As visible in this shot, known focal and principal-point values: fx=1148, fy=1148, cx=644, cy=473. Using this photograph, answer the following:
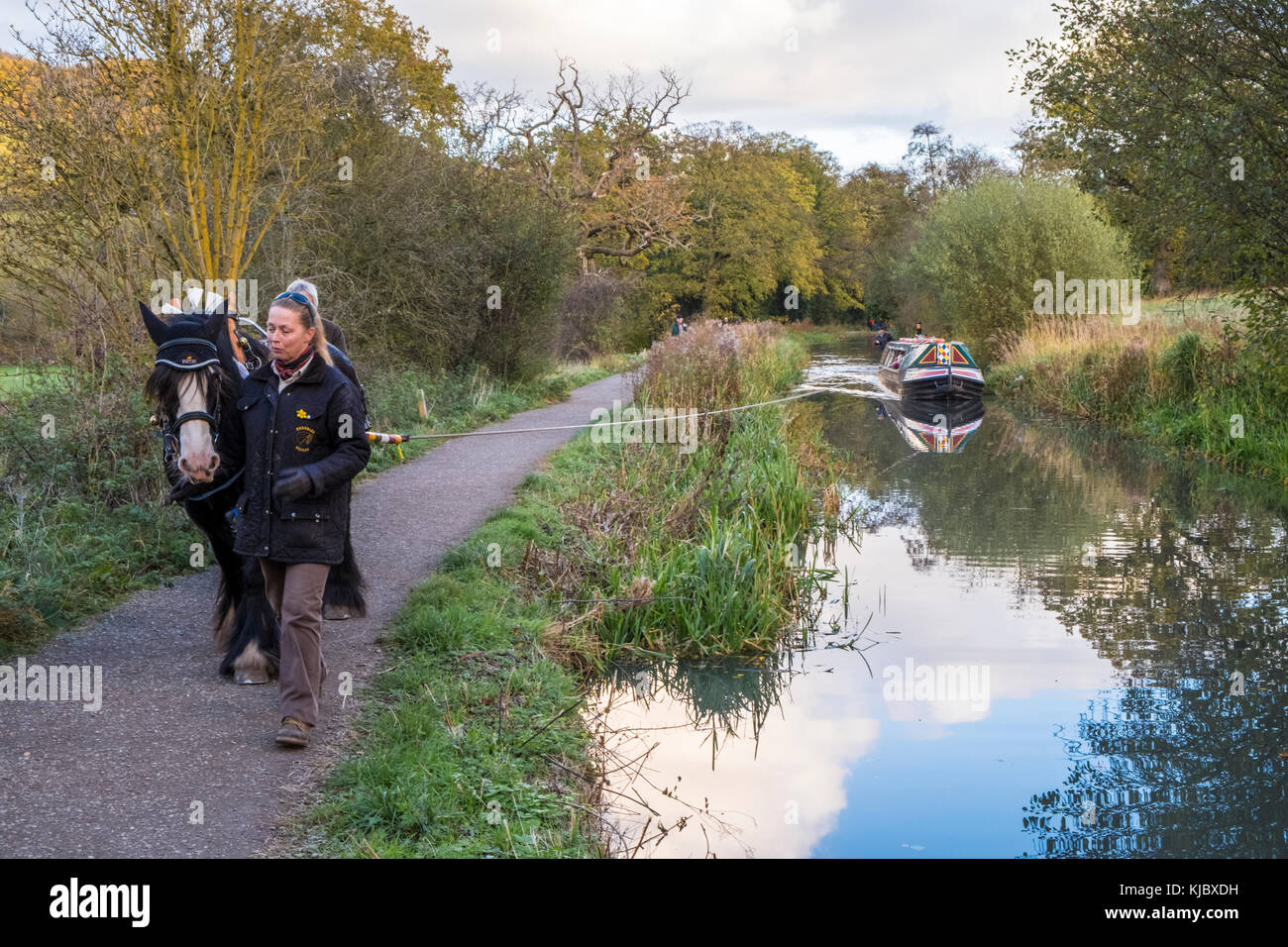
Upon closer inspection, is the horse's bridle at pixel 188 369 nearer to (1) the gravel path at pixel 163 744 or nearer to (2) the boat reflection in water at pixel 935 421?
(1) the gravel path at pixel 163 744

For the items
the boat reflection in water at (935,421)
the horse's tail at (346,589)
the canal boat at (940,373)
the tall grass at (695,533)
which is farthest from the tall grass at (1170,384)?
the horse's tail at (346,589)

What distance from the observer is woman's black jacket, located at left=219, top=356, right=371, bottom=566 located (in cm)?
511

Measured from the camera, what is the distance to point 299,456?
5176 millimetres

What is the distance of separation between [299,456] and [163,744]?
1381 mm

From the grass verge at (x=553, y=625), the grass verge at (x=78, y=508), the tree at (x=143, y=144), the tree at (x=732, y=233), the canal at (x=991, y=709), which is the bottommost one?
the canal at (x=991, y=709)

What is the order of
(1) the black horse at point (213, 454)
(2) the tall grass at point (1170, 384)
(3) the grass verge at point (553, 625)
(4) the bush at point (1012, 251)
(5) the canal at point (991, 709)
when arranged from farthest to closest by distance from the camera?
1. (4) the bush at point (1012, 251)
2. (2) the tall grass at point (1170, 384)
3. (5) the canal at point (991, 709)
4. (1) the black horse at point (213, 454)
5. (3) the grass verge at point (553, 625)

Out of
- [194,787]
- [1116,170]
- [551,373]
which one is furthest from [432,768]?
[551,373]

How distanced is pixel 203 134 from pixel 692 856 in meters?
9.09

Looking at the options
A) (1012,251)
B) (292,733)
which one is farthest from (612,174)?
(292,733)

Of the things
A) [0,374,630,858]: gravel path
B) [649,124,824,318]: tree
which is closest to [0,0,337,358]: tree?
[0,374,630,858]: gravel path

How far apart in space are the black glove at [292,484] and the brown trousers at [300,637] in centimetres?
36

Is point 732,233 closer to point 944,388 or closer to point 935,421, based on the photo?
point 944,388

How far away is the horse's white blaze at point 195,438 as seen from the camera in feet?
17.3

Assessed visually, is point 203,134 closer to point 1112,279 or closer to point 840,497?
point 840,497
